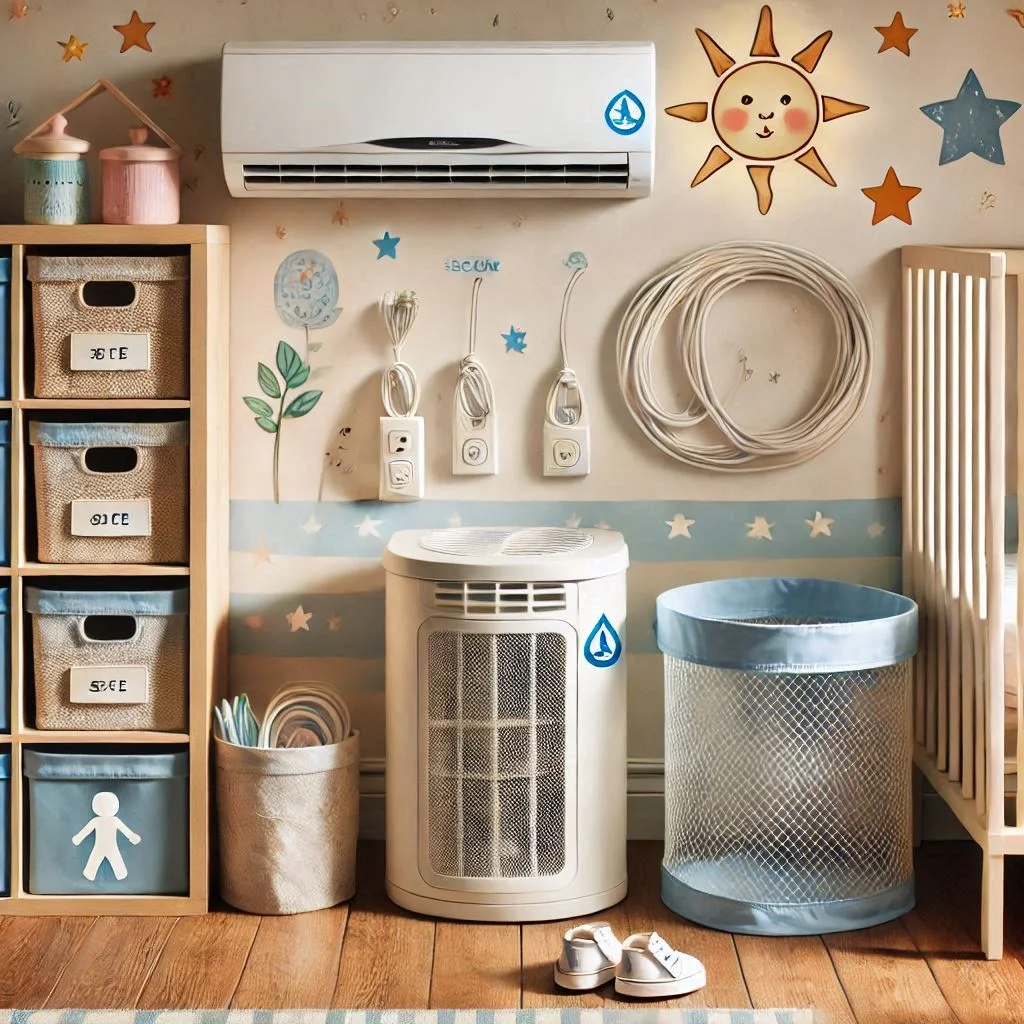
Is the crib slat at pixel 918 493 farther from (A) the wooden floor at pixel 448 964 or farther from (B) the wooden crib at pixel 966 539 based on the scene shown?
(A) the wooden floor at pixel 448 964

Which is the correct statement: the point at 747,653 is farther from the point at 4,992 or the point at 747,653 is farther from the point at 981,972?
the point at 4,992

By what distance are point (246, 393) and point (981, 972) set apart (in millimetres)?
1741

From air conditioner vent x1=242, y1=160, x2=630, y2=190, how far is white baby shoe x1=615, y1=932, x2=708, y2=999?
4.56ft

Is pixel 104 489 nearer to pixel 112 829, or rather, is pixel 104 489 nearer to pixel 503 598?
pixel 112 829

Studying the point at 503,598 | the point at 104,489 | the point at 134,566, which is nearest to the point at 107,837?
the point at 134,566

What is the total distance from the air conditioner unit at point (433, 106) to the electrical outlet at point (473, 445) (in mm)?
514

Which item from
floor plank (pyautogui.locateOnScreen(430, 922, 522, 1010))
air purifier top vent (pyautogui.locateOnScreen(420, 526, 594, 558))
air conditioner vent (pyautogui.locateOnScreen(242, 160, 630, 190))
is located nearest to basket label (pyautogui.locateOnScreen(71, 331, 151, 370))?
air conditioner vent (pyautogui.locateOnScreen(242, 160, 630, 190))

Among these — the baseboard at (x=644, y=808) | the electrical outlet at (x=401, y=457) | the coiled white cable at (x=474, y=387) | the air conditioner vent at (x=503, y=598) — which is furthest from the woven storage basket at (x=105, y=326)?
the baseboard at (x=644, y=808)

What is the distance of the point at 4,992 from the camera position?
2293 mm

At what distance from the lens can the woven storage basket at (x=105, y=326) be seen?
2564 millimetres

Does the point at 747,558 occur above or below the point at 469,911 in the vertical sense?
above

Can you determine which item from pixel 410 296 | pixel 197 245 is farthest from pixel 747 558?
pixel 197 245

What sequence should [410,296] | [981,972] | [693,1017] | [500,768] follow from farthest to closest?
[410,296] → [500,768] → [981,972] → [693,1017]

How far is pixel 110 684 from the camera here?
2.61 m
